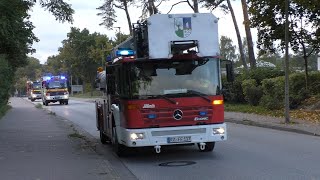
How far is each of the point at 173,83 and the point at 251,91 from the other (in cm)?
1786

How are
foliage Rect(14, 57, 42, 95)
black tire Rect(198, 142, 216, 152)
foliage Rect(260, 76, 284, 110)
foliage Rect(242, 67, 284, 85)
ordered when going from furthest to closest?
foliage Rect(14, 57, 42, 95) < foliage Rect(242, 67, 284, 85) < foliage Rect(260, 76, 284, 110) < black tire Rect(198, 142, 216, 152)

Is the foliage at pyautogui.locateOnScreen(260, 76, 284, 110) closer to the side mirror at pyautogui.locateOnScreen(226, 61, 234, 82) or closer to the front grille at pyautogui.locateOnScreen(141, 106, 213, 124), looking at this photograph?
the side mirror at pyautogui.locateOnScreen(226, 61, 234, 82)

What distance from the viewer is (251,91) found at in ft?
93.2

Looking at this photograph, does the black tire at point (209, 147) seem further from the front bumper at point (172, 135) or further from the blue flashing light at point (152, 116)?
the blue flashing light at point (152, 116)

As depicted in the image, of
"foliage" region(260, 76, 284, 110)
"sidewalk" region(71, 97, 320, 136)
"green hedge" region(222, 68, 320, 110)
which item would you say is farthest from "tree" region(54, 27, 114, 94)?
"sidewalk" region(71, 97, 320, 136)

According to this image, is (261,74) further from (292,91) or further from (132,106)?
(132,106)

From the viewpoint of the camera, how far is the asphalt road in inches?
374

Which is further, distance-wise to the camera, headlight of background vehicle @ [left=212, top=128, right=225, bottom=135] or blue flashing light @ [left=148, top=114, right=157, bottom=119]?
headlight of background vehicle @ [left=212, top=128, right=225, bottom=135]

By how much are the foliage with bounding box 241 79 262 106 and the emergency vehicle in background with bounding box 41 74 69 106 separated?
94.1ft

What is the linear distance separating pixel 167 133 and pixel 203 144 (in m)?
1.12

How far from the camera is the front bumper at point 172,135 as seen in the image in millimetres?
11102

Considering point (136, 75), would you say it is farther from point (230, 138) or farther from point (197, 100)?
point (230, 138)

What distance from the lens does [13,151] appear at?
503 inches

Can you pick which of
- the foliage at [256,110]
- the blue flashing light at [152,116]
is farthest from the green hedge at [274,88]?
the blue flashing light at [152,116]
